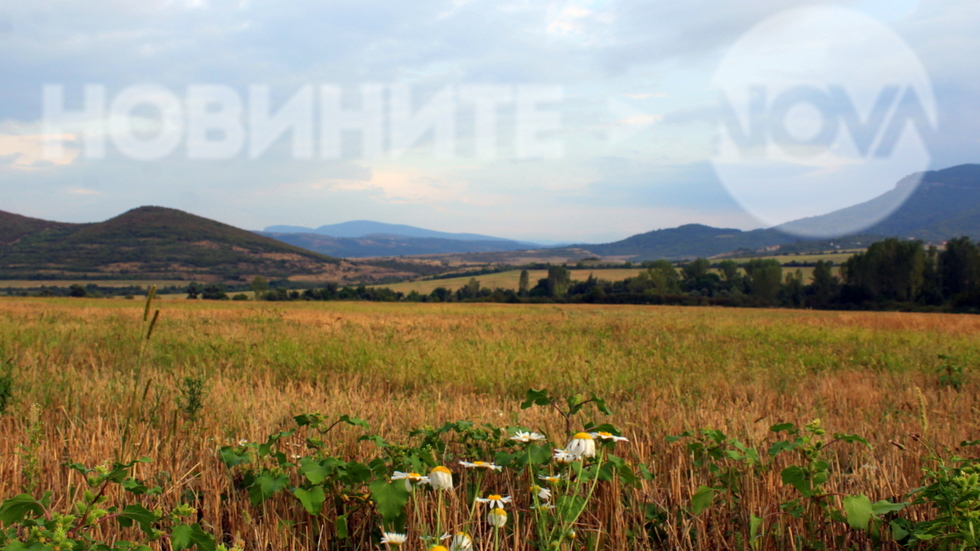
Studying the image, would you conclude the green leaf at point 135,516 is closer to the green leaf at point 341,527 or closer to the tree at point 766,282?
the green leaf at point 341,527

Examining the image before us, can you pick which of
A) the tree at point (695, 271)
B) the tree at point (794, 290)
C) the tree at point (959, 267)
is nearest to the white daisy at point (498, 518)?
the tree at point (794, 290)

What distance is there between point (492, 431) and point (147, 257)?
194 m

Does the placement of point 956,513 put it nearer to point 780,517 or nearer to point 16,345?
point 780,517

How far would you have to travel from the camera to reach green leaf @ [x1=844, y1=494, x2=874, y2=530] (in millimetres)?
2033

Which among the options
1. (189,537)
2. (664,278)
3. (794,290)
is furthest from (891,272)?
(189,537)

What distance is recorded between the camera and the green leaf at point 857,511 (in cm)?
203

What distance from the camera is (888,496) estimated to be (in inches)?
119

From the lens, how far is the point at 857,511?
2068 millimetres

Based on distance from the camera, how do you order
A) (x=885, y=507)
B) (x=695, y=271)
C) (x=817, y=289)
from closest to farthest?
(x=885, y=507) < (x=817, y=289) < (x=695, y=271)

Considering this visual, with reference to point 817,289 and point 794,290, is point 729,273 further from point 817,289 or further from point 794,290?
point 817,289

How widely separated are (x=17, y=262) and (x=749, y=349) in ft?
674


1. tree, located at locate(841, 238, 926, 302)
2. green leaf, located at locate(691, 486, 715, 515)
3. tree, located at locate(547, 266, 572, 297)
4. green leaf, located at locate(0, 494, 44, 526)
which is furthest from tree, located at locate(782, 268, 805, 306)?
green leaf, located at locate(0, 494, 44, 526)

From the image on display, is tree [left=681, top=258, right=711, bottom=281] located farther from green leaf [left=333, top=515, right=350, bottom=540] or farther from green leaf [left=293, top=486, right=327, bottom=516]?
green leaf [left=293, top=486, right=327, bottom=516]

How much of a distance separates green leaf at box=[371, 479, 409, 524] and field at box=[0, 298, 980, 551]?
176mm
